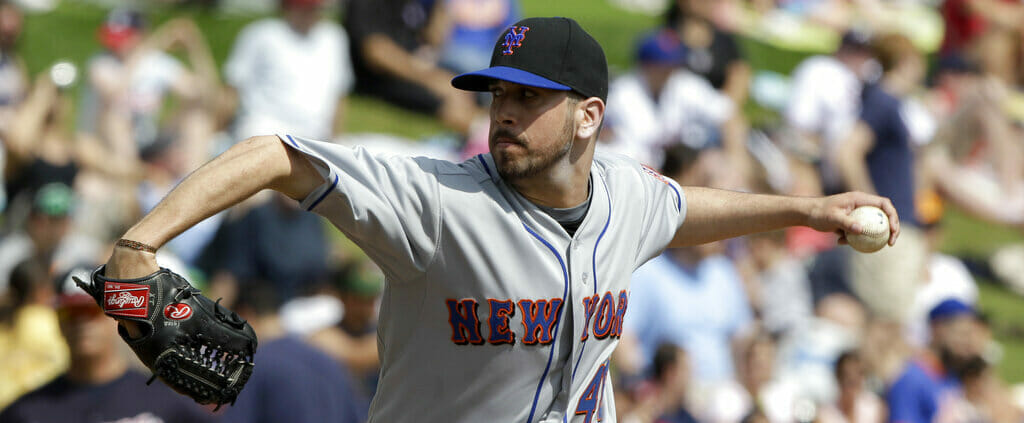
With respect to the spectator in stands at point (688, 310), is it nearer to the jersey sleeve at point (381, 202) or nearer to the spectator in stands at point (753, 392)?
the spectator in stands at point (753, 392)

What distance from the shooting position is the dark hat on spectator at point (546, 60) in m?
3.22

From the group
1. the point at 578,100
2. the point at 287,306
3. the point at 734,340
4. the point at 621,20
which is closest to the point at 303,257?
the point at 287,306

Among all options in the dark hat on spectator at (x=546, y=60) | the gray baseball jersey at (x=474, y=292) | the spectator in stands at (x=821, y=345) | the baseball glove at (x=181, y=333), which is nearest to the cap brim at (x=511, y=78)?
the dark hat on spectator at (x=546, y=60)

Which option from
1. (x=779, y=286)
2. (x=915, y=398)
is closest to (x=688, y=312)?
(x=779, y=286)

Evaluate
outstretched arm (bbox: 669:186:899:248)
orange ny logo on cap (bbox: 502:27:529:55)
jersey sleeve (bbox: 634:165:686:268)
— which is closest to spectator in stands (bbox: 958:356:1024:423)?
outstretched arm (bbox: 669:186:899:248)

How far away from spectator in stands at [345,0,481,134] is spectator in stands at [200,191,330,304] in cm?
177

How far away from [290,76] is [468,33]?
1.53 m

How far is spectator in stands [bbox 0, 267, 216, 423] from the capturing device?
16.5 ft

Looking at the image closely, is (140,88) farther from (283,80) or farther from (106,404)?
(106,404)

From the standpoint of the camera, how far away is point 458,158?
8.03 meters

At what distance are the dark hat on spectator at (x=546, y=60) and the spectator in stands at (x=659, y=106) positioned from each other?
15.7 feet

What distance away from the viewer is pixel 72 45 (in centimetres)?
900

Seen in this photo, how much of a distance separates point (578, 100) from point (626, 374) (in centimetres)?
368

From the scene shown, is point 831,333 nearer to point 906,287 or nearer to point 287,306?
point 906,287
